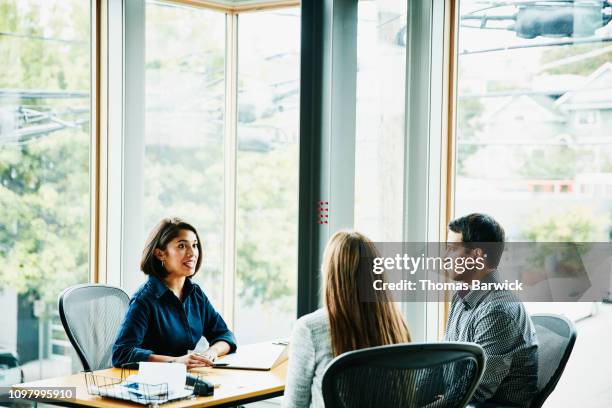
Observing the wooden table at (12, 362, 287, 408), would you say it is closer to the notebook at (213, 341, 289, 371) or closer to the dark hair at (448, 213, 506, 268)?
the notebook at (213, 341, 289, 371)

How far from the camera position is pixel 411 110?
3.80m

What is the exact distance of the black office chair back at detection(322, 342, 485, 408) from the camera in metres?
1.76

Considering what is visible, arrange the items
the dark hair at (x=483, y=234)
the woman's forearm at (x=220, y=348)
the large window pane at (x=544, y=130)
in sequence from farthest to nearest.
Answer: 1. the large window pane at (x=544, y=130)
2. the woman's forearm at (x=220, y=348)
3. the dark hair at (x=483, y=234)

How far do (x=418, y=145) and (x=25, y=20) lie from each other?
2124 millimetres

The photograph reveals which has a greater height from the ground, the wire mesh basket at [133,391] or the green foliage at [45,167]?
the green foliage at [45,167]

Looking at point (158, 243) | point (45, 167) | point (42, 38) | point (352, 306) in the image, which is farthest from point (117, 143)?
point (352, 306)

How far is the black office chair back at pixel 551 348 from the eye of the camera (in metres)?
2.43

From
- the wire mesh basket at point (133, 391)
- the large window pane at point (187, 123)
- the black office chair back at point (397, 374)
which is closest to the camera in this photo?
the black office chair back at point (397, 374)

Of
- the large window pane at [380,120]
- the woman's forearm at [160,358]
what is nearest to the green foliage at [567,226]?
the large window pane at [380,120]

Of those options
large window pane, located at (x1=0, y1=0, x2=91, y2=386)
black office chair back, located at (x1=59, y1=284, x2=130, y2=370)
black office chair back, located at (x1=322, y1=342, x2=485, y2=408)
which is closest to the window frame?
large window pane, located at (x1=0, y1=0, x2=91, y2=386)

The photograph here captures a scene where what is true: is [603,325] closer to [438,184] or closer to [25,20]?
[438,184]

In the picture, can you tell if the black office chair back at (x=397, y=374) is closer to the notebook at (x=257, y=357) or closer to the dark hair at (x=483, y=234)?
the dark hair at (x=483, y=234)

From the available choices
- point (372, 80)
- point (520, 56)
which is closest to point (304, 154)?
point (372, 80)

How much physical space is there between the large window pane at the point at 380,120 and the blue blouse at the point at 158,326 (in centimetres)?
122
